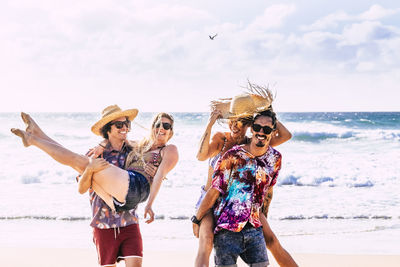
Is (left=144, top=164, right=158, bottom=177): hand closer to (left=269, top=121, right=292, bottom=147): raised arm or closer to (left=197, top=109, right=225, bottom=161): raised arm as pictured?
(left=197, top=109, right=225, bottom=161): raised arm

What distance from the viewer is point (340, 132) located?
30.0m

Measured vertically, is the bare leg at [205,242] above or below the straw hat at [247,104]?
below

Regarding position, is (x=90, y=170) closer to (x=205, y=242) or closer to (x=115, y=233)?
(x=115, y=233)

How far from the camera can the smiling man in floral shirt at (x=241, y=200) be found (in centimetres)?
322

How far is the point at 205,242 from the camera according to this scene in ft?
10.6

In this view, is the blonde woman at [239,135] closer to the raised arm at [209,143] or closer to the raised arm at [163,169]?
the raised arm at [209,143]

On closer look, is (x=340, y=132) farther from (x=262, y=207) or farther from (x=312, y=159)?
(x=262, y=207)

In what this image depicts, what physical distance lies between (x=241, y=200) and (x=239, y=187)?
0.30 feet

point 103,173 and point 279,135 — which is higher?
point 279,135

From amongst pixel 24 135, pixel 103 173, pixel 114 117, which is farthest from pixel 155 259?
pixel 24 135

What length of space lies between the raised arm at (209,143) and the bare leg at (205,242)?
22.2 inches

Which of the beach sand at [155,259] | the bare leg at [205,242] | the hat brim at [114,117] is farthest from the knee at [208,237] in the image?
the beach sand at [155,259]

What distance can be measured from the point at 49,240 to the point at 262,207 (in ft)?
15.4

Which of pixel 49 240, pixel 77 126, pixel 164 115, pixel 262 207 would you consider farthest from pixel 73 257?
pixel 77 126
